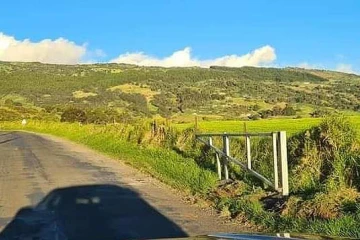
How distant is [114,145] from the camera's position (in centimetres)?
2664

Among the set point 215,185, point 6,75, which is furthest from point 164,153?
point 6,75

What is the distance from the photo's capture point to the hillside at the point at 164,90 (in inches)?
3546

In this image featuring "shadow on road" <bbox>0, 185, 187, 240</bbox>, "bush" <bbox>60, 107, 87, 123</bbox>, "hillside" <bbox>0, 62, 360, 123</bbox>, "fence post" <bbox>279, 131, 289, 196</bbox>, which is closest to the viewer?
"shadow on road" <bbox>0, 185, 187, 240</bbox>

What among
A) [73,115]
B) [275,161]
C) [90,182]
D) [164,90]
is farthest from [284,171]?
[164,90]

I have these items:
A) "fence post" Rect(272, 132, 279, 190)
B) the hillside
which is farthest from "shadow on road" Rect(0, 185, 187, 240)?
the hillside

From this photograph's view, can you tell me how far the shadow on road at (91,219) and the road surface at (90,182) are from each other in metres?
0.18

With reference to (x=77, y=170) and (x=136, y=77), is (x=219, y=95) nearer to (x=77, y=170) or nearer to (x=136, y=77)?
(x=136, y=77)

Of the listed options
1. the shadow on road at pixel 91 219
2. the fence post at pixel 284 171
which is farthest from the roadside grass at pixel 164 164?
the fence post at pixel 284 171

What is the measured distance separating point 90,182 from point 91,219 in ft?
15.9

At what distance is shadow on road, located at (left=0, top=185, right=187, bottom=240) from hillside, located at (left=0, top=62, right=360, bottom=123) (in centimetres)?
6023

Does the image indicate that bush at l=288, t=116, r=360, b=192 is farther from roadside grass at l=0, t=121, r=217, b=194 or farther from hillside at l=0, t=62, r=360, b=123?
hillside at l=0, t=62, r=360, b=123

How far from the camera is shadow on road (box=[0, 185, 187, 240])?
8555 mm

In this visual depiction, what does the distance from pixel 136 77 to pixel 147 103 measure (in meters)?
33.8

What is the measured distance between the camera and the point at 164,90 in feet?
399
